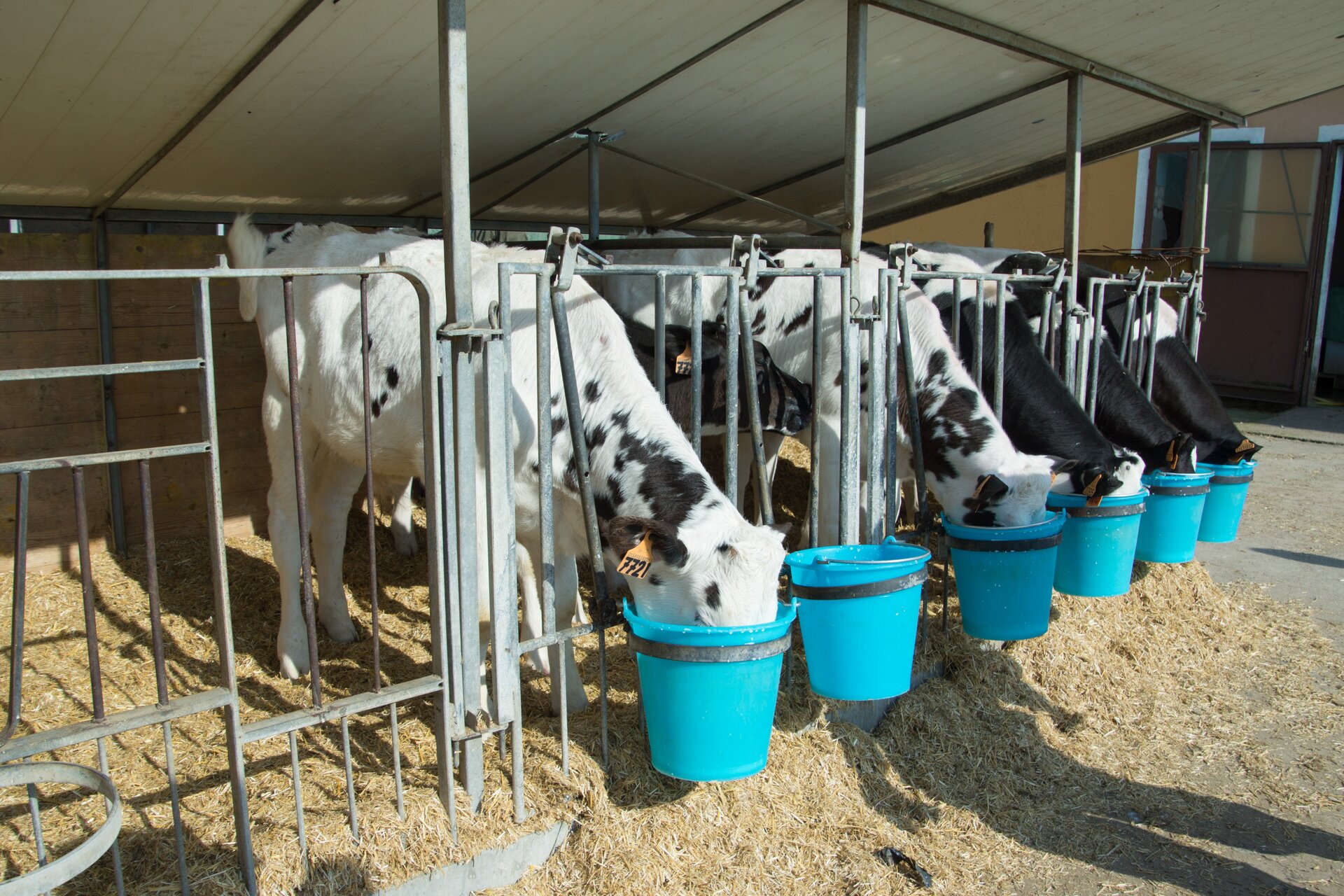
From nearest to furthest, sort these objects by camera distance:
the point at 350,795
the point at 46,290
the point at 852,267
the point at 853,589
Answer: the point at 350,795 → the point at 853,589 → the point at 852,267 → the point at 46,290

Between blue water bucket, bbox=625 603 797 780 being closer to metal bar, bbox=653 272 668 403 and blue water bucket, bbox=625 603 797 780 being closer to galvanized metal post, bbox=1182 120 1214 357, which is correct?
metal bar, bbox=653 272 668 403

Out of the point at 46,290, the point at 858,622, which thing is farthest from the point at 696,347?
the point at 46,290

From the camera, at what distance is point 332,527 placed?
15.4 feet

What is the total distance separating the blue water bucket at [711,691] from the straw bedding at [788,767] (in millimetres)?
413

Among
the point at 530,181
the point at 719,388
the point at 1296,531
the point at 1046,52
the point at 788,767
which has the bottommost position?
the point at 788,767

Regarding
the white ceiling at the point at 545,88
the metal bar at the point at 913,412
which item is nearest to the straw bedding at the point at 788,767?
the metal bar at the point at 913,412

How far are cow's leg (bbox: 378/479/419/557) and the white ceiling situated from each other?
1.92 metres

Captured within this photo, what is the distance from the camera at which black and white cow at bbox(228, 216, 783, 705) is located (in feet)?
10.2

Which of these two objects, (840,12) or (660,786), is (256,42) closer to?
(840,12)

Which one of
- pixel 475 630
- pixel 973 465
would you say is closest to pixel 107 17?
pixel 475 630

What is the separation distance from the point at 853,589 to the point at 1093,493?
1692 mm

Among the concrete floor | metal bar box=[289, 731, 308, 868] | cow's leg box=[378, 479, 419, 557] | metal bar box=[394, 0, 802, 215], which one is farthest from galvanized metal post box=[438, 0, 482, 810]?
the concrete floor

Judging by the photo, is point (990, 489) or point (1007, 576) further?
point (990, 489)

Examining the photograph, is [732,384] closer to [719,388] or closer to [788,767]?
[788,767]
